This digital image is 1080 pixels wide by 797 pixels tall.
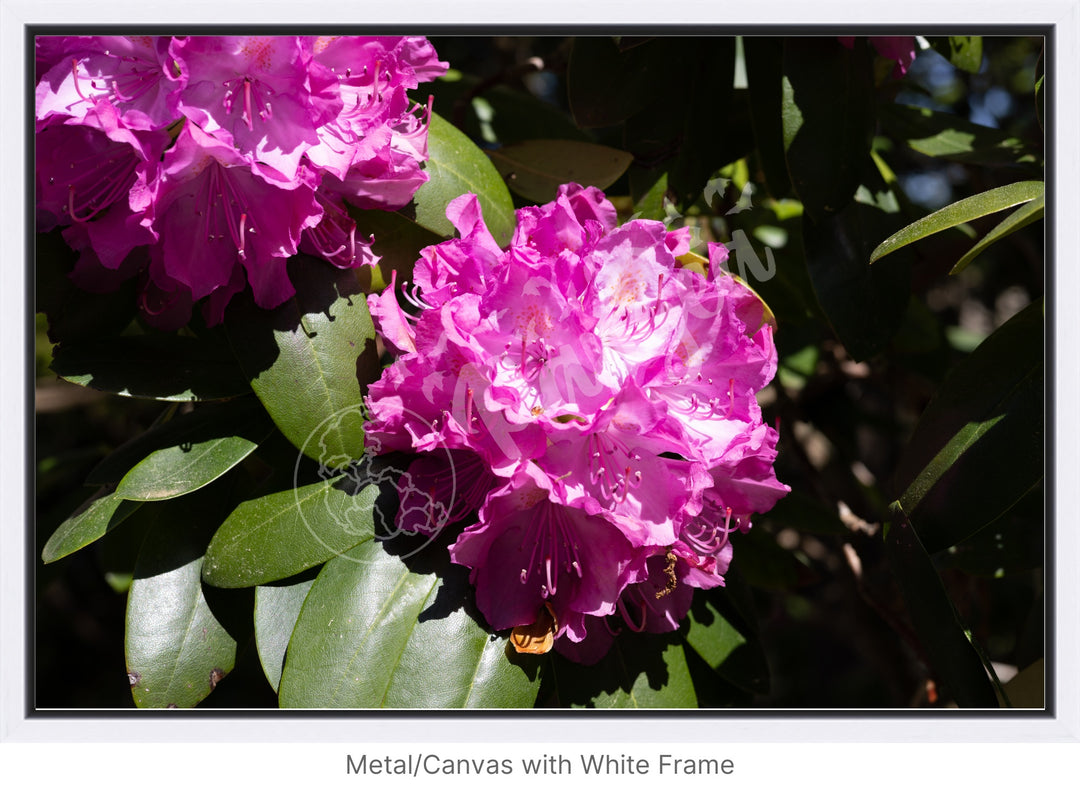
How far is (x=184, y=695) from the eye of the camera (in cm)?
86

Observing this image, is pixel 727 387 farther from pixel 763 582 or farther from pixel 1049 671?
pixel 763 582

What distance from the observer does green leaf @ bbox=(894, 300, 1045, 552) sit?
844 millimetres

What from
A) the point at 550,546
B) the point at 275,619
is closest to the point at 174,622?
the point at 275,619

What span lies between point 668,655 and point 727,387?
0.97 ft

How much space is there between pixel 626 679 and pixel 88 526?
53 cm

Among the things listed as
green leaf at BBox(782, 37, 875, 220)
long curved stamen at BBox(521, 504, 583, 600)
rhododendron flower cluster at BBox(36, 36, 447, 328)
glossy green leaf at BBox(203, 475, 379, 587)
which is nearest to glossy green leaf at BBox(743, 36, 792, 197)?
green leaf at BBox(782, 37, 875, 220)

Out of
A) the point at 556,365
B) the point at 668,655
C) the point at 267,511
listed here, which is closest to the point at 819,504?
the point at 668,655

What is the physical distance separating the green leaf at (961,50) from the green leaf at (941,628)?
645mm

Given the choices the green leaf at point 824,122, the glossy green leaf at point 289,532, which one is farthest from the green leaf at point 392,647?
the green leaf at point 824,122

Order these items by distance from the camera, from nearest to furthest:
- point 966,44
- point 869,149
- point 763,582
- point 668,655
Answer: point 668,655 < point 869,149 < point 966,44 < point 763,582

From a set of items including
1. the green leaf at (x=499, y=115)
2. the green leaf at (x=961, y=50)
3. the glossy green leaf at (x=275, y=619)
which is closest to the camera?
the glossy green leaf at (x=275, y=619)

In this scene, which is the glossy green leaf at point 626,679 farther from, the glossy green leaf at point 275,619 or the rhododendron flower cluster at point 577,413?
the glossy green leaf at point 275,619

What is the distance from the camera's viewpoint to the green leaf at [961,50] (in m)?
1.16

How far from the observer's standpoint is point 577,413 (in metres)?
0.75
